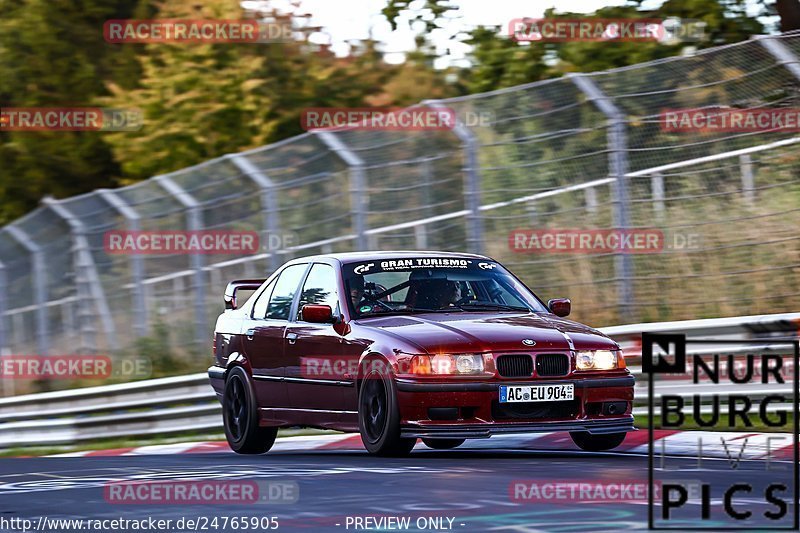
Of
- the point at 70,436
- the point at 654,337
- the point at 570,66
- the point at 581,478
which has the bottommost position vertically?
the point at 70,436

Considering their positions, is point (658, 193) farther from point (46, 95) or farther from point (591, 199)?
point (46, 95)

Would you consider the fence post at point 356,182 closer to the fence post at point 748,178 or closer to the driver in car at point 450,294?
the fence post at point 748,178

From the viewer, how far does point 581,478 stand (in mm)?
8750

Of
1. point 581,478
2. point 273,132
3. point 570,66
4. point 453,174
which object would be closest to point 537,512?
point 581,478

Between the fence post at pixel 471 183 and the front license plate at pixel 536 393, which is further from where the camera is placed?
the fence post at pixel 471 183

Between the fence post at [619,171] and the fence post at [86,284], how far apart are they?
8682 millimetres

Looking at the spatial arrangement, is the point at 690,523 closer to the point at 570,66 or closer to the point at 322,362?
the point at 322,362

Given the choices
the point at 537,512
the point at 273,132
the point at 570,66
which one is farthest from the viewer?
the point at 273,132

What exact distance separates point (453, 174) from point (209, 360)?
15.3 feet

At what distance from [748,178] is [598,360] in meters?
4.19

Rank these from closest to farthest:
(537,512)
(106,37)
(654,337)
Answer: (654,337), (537,512), (106,37)

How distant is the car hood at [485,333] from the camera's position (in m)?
10.3

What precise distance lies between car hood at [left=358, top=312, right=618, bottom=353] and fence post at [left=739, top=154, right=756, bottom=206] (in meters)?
3.51

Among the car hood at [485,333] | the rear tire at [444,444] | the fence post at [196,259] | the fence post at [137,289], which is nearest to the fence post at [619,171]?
the rear tire at [444,444]
